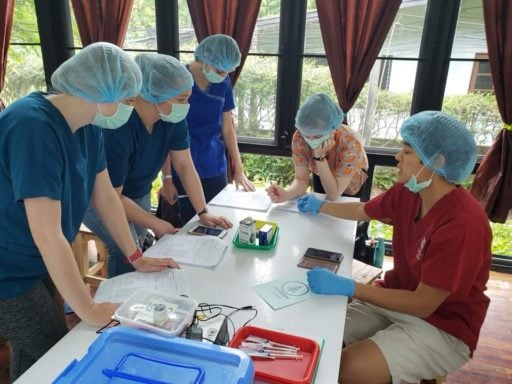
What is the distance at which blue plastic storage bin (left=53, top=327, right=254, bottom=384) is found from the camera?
0.76m

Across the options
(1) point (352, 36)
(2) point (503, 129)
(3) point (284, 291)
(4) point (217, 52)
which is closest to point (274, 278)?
(3) point (284, 291)

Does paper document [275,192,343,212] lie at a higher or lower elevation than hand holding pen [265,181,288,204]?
lower

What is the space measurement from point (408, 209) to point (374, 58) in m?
1.58

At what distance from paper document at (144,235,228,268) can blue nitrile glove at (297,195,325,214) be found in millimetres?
525

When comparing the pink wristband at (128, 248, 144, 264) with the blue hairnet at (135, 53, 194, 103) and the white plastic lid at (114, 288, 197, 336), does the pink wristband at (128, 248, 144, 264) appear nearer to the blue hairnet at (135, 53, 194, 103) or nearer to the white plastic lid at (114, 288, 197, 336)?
the white plastic lid at (114, 288, 197, 336)

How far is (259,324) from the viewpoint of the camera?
3.68 feet

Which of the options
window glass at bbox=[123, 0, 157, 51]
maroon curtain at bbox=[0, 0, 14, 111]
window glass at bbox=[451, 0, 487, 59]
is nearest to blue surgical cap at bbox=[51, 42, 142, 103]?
window glass at bbox=[123, 0, 157, 51]

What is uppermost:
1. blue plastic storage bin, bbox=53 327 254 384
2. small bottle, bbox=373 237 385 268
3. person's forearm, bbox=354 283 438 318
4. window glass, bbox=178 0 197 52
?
window glass, bbox=178 0 197 52

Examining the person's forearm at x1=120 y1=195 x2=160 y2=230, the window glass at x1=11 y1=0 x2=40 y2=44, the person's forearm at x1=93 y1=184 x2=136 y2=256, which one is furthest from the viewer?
the window glass at x1=11 y1=0 x2=40 y2=44

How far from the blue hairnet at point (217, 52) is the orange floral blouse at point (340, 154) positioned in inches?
22.6

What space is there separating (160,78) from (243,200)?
31.1 inches

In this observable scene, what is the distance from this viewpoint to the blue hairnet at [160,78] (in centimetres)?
157

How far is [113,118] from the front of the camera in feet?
4.10

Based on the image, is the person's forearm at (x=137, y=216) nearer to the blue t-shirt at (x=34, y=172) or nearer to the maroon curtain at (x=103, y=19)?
the blue t-shirt at (x=34, y=172)
